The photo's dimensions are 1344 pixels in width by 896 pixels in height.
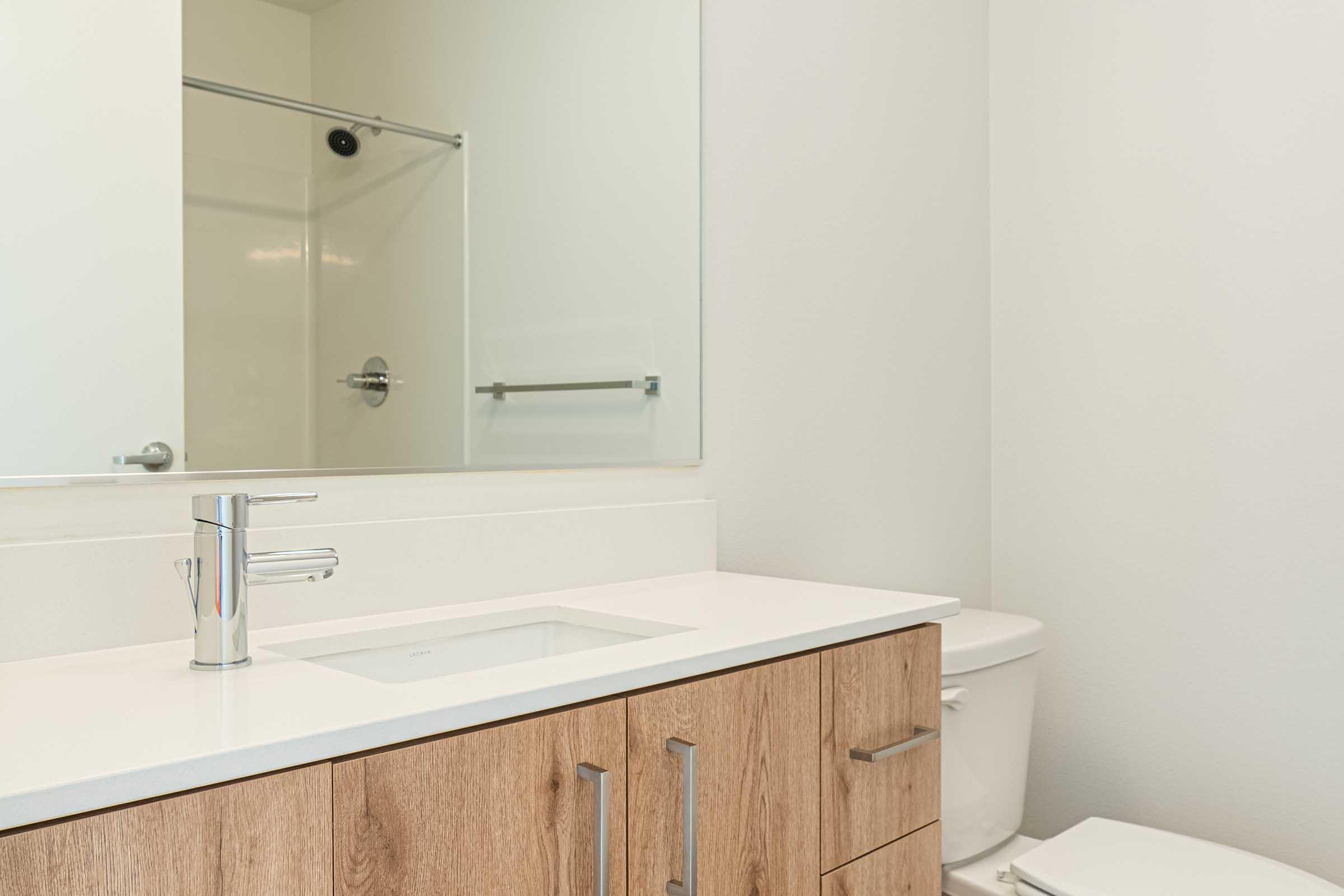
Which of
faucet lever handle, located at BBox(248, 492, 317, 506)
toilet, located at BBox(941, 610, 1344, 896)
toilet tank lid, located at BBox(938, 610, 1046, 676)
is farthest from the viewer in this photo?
toilet tank lid, located at BBox(938, 610, 1046, 676)

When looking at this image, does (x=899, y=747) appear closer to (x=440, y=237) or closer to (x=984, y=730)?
(x=984, y=730)

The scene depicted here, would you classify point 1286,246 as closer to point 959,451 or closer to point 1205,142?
point 1205,142

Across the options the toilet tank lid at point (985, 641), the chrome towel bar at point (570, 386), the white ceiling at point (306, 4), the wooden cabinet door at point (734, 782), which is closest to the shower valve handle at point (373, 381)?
the chrome towel bar at point (570, 386)

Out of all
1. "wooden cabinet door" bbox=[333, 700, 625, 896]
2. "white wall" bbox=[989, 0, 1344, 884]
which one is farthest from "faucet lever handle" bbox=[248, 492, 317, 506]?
"white wall" bbox=[989, 0, 1344, 884]

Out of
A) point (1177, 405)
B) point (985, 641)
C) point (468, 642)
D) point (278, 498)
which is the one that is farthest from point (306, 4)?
point (1177, 405)

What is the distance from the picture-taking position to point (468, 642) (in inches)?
44.6

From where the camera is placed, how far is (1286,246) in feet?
5.72

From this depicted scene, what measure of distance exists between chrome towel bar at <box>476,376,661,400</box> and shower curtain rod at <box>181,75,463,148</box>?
0.31 m

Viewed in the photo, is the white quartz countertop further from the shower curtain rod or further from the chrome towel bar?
the shower curtain rod

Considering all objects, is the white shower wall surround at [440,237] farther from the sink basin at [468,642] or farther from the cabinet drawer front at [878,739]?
the cabinet drawer front at [878,739]

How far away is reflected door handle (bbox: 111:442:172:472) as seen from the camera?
0.99m

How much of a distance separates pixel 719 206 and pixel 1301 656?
4.07ft

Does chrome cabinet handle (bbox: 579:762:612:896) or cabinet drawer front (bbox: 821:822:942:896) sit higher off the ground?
chrome cabinet handle (bbox: 579:762:612:896)

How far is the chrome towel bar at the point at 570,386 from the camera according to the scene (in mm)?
1320
